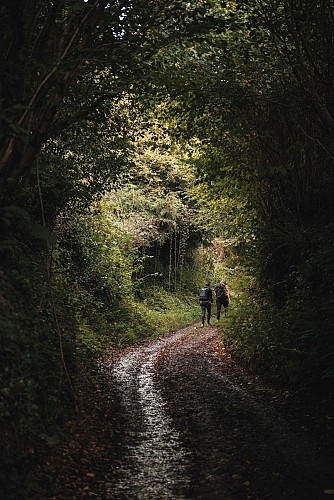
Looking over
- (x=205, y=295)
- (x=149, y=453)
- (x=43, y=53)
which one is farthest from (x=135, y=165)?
(x=205, y=295)

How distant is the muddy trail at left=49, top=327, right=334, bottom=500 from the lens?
5.49 metres

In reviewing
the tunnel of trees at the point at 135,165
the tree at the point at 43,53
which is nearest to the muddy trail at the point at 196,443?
the tunnel of trees at the point at 135,165

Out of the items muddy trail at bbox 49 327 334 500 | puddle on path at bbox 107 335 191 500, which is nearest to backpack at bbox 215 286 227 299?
muddy trail at bbox 49 327 334 500

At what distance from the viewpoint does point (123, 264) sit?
20.8 metres

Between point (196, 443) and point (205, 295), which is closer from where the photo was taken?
point (196, 443)

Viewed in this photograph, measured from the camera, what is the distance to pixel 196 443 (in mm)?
7059

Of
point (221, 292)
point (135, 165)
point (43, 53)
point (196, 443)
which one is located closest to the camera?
point (196, 443)

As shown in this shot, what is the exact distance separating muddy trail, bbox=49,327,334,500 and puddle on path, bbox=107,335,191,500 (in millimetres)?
12

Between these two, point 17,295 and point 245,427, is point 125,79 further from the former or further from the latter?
point 245,427

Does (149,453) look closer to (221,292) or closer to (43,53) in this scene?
(43,53)

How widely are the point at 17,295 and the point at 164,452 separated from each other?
9.44ft

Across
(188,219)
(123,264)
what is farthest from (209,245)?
(123,264)

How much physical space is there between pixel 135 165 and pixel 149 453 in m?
8.70

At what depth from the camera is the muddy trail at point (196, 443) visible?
216 inches
